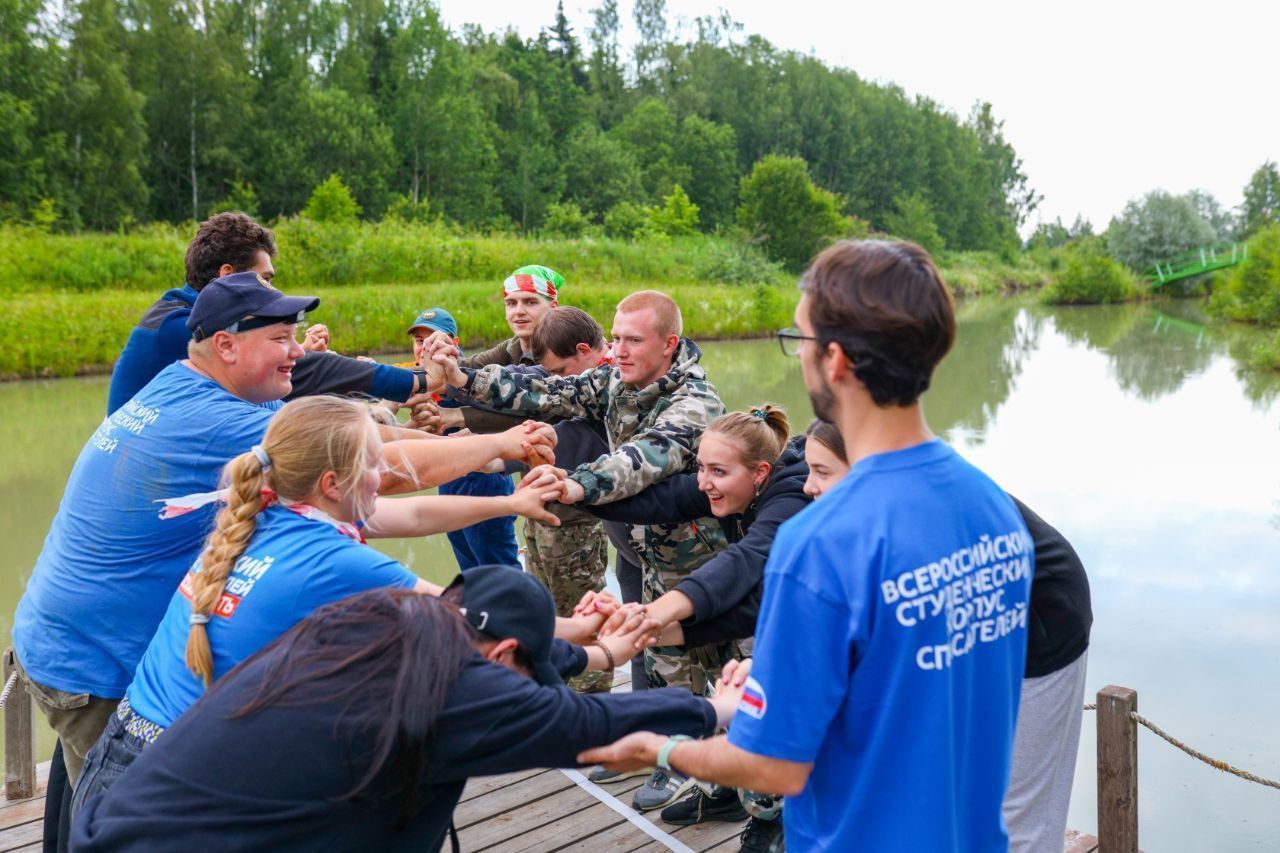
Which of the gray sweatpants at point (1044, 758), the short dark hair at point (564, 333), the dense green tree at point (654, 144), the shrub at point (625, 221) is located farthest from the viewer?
the dense green tree at point (654, 144)

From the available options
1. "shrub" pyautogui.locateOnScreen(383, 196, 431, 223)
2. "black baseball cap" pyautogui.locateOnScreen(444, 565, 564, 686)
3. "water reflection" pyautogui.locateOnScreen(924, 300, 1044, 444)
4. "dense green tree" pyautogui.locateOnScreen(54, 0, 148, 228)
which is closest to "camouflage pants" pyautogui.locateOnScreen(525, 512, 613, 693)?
"black baseball cap" pyautogui.locateOnScreen(444, 565, 564, 686)

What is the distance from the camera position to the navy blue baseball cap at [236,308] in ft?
8.44

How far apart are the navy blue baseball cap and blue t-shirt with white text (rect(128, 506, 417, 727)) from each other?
2.54 ft

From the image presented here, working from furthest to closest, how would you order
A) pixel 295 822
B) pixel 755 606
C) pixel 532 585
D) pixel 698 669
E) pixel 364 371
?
pixel 364 371 → pixel 698 669 → pixel 755 606 → pixel 532 585 → pixel 295 822

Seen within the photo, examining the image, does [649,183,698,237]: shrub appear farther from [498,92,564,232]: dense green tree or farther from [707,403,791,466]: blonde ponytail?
[707,403,791,466]: blonde ponytail

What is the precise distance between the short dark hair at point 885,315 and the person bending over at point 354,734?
685mm

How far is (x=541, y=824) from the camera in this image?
3434mm

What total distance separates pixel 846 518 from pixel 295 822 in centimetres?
92

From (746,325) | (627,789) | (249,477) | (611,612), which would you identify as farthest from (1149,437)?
(249,477)

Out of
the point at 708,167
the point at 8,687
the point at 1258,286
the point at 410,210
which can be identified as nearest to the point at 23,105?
the point at 410,210

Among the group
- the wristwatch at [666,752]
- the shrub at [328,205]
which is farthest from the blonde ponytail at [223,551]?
the shrub at [328,205]

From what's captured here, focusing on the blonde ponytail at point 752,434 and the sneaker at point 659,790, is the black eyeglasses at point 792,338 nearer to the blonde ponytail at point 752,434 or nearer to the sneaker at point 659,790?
the blonde ponytail at point 752,434

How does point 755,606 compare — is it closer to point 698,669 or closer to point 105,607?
point 698,669

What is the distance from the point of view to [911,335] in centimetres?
142
